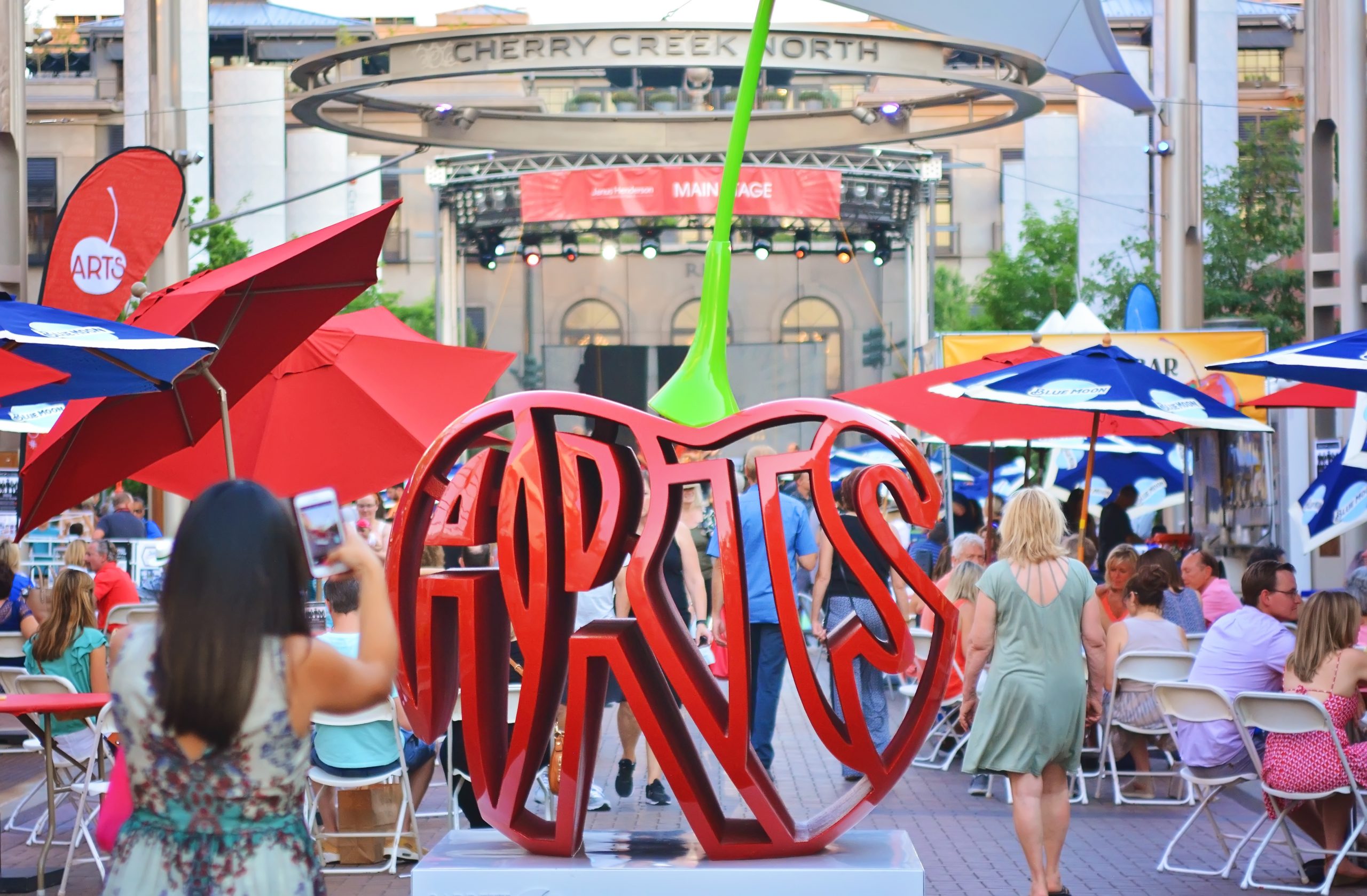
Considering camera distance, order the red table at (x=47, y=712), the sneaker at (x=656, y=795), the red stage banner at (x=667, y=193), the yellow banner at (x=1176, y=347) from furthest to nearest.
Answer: the red stage banner at (x=667, y=193)
the yellow banner at (x=1176, y=347)
the sneaker at (x=656, y=795)
the red table at (x=47, y=712)

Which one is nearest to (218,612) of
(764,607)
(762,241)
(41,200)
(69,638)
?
(764,607)

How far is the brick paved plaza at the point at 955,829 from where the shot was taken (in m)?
7.46

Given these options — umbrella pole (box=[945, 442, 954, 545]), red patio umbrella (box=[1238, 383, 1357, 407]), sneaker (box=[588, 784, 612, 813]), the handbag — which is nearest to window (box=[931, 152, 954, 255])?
umbrella pole (box=[945, 442, 954, 545])

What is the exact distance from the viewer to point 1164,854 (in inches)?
301

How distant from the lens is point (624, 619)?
595cm

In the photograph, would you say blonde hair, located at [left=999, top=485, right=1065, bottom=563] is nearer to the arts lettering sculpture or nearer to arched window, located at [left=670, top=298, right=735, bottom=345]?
the arts lettering sculpture

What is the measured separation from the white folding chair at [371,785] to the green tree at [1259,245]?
2139cm

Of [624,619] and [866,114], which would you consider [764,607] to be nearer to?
[624,619]

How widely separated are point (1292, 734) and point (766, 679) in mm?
3036

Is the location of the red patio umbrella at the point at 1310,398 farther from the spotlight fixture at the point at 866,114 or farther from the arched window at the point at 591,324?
the arched window at the point at 591,324

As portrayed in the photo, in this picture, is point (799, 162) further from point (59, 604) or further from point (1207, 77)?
point (59, 604)

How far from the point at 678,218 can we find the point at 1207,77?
42.1ft

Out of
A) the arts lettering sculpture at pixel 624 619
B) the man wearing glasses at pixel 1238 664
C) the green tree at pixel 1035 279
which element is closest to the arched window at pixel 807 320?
the green tree at pixel 1035 279

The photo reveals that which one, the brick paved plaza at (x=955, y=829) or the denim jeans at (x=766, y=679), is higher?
the denim jeans at (x=766, y=679)
